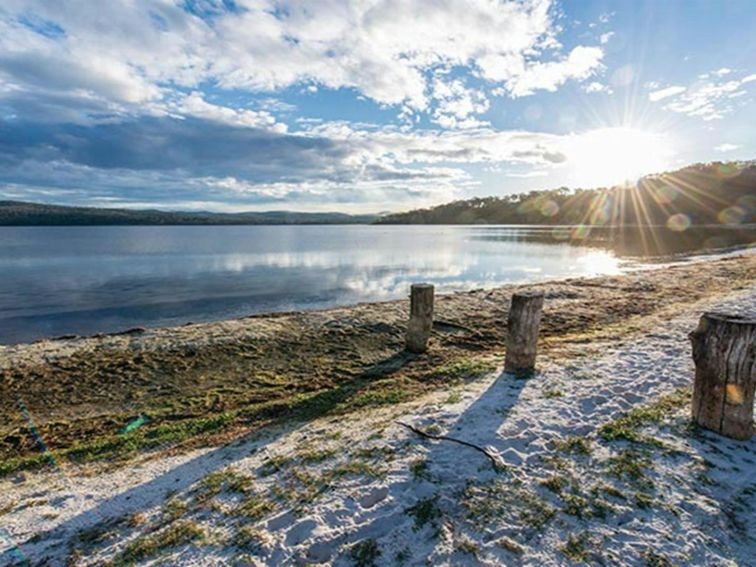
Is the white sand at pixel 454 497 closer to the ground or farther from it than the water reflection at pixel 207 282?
farther from it

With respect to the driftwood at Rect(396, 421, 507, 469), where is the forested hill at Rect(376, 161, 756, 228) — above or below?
above

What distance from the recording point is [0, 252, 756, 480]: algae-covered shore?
6.44 meters

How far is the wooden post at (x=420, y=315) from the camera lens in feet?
31.6

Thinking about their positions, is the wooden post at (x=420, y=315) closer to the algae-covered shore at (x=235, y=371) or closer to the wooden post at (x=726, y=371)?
the algae-covered shore at (x=235, y=371)

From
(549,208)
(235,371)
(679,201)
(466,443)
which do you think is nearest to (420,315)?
(235,371)

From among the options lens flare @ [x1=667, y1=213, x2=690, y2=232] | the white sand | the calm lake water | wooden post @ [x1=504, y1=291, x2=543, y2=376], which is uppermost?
lens flare @ [x1=667, y1=213, x2=690, y2=232]

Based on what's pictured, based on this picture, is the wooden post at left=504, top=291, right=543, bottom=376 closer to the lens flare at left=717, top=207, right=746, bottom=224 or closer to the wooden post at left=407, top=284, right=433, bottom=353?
the wooden post at left=407, top=284, right=433, bottom=353

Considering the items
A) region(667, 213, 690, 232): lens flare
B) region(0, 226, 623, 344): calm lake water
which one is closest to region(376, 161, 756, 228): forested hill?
region(667, 213, 690, 232): lens flare

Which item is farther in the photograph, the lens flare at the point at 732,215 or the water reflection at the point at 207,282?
the lens flare at the point at 732,215

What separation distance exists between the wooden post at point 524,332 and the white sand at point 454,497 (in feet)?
3.95

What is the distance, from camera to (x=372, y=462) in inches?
185

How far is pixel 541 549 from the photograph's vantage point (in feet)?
11.3

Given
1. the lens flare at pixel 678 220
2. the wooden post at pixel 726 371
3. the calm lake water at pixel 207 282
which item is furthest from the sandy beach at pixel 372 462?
the lens flare at pixel 678 220

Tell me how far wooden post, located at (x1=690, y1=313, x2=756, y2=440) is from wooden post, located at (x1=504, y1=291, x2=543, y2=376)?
2.46m
